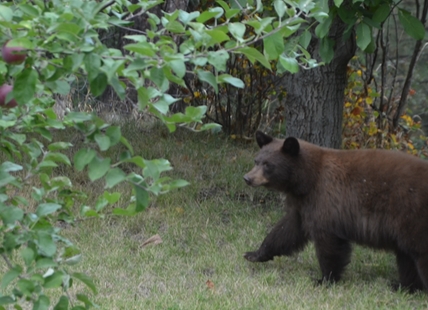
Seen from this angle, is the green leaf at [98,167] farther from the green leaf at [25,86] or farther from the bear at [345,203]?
the bear at [345,203]

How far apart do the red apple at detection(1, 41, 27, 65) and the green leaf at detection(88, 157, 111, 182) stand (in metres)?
0.36

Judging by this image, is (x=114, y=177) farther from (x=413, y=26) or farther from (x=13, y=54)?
(x=413, y=26)

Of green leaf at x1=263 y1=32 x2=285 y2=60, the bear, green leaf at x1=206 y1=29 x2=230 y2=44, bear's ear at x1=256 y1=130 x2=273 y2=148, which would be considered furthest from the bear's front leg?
green leaf at x1=206 y1=29 x2=230 y2=44

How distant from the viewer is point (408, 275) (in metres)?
5.56

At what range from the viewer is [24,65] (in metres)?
2.03

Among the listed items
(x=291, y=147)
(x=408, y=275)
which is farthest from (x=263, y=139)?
(x=408, y=275)

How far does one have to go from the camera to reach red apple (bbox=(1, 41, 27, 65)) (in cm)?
195

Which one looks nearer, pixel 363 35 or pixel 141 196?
pixel 141 196

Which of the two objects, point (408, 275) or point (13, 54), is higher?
point (13, 54)

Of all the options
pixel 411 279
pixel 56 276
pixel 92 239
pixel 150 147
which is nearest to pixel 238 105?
pixel 150 147

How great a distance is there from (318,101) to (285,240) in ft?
6.19

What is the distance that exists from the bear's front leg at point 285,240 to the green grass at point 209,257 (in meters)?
0.13

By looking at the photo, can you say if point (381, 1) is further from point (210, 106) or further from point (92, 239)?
point (210, 106)

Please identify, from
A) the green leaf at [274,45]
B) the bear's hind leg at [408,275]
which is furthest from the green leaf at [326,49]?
the green leaf at [274,45]
